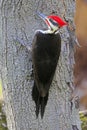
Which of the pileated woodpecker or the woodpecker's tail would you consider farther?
the woodpecker's tail

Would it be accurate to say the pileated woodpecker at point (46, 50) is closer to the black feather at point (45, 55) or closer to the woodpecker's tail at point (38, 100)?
the black feather at point (45, 55)

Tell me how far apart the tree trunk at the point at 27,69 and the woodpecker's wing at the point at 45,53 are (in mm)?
86

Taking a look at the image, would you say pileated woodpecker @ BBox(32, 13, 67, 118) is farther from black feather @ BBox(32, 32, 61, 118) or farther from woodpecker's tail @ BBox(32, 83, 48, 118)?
woodpecker's tail @ BBox(32, 83, 48, 118)

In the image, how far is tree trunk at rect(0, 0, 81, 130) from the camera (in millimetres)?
2016

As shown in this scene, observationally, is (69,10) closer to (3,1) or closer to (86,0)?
(3,1)

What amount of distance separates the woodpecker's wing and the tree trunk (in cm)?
9

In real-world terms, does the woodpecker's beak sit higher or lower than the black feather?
higher

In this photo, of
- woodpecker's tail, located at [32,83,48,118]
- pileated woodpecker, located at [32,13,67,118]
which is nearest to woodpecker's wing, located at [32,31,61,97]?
pileated woodpecker, located at [32,13,67,118]

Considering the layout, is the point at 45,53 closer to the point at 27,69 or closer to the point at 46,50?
the point at 46,50

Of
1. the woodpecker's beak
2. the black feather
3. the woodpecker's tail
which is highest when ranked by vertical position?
the woodpecker's beak

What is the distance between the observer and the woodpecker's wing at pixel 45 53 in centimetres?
196

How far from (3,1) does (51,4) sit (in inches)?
9.5

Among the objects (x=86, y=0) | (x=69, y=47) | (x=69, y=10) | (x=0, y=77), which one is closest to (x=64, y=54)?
(x=69, y=47)

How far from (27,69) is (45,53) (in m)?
0.16
